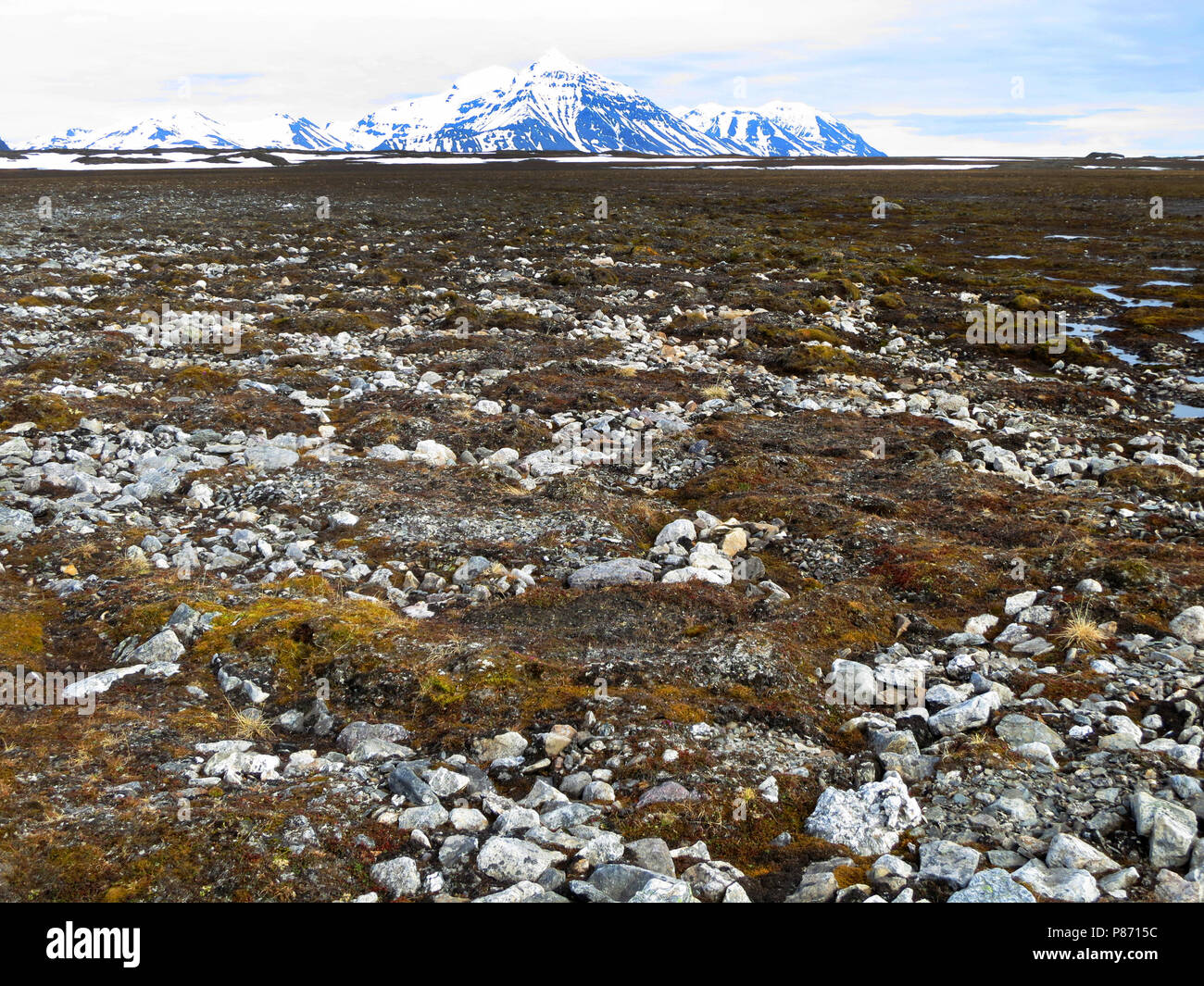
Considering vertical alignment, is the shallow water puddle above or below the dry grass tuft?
above

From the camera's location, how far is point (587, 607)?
7.59 metres

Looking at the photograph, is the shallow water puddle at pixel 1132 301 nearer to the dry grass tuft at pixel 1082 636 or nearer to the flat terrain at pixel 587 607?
the flat terrain at pixel 587 607

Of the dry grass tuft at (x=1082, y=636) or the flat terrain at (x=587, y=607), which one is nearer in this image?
the flat terrain at (x=587, y=607)

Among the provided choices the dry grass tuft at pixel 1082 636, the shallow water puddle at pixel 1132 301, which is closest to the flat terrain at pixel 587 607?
the dry grass tuft at pixel 1082 636

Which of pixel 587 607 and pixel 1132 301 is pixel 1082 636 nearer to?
pixel 587 607

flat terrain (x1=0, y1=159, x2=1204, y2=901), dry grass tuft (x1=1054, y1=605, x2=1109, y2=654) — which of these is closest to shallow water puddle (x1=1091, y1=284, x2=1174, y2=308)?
flat terrain (x1=0, y1=159, x2=1204, y2=901)

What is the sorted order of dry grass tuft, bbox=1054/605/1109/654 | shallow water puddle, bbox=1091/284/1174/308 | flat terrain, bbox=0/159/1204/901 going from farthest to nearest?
1. shallow water puddle, bbox=1091/284/1174/308
2. dry grass tuft, bbox=1054/605/1109/654
3. flat terrain, bbox=0/159/1204/901

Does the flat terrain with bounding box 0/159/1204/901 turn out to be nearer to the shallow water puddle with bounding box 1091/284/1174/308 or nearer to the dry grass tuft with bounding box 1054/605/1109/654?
the dry grass tuft with bounding box 1054/605/1109/654

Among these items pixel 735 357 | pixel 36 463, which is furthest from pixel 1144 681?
pixel 735 357

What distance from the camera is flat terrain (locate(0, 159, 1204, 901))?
4535 millimetres

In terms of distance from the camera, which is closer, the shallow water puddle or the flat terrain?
the flat terrain

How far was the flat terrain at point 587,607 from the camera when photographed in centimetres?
454
